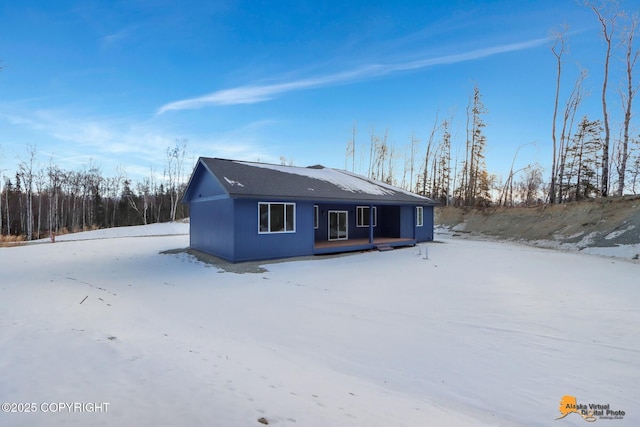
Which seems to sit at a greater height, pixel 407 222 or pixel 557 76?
pixel 557 76

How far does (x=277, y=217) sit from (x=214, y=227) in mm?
2789

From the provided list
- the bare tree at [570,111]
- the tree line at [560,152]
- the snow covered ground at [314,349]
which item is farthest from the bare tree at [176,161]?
the bare tree at [570,111]

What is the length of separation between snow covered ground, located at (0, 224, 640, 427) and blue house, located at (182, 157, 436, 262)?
2569 millimetres

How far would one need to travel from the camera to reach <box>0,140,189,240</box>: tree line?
33594 mm

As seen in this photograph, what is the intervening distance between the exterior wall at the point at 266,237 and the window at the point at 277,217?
0.16m

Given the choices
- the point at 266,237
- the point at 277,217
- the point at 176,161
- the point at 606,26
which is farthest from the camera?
the point at 176,161

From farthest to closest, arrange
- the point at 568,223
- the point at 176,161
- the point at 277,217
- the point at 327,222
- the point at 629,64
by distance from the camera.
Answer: the point at 176,161
the point at 629,64
the point at 568,223
the point at 327,222
the point at 277,217

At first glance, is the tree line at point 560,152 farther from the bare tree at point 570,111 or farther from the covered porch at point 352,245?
the covered porch at point 352,245

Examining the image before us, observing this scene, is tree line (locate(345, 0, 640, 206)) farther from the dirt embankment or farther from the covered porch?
the covered porch

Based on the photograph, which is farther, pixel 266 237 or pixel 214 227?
pixel 214 227

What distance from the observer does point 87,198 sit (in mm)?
39719

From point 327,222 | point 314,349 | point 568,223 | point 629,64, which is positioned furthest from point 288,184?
point 629,64

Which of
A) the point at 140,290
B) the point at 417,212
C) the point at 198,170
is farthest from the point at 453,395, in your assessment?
the point at 417,212

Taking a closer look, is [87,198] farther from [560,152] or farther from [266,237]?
[560,152]
